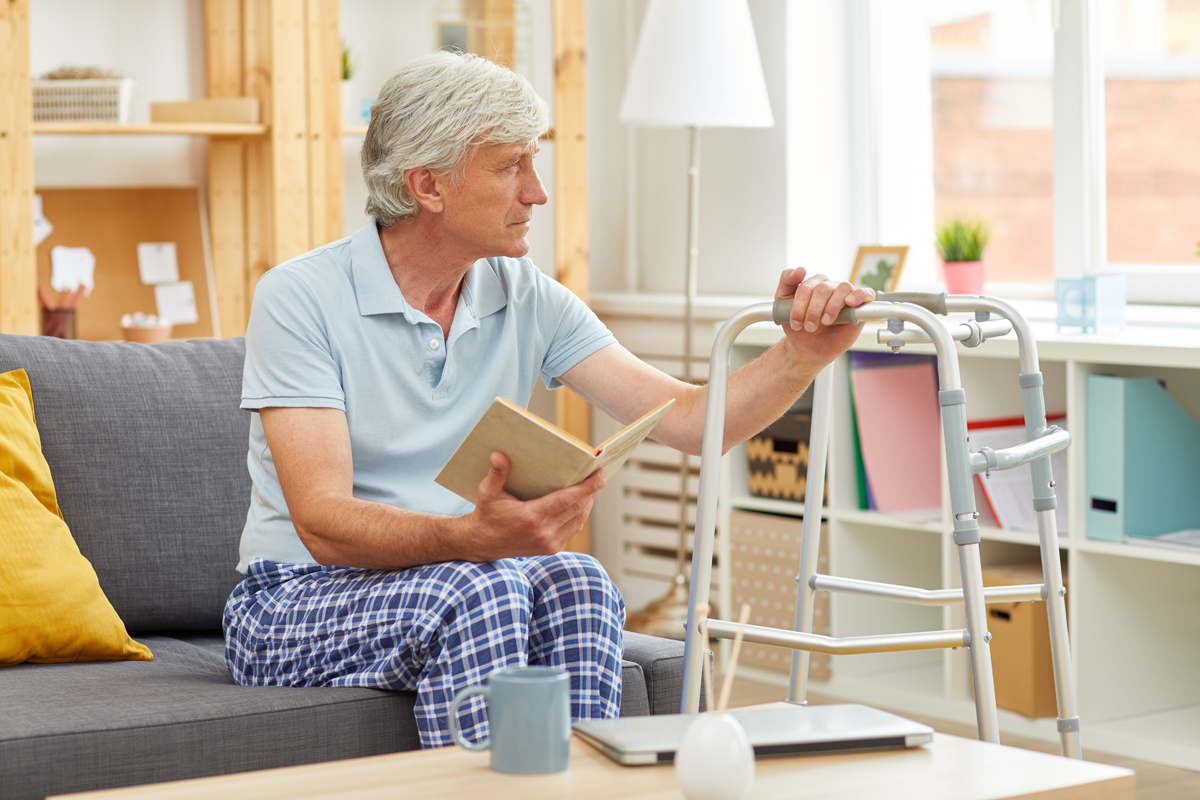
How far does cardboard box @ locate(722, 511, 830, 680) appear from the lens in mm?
3047

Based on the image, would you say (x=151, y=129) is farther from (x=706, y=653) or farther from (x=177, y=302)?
(x=706, y=653)

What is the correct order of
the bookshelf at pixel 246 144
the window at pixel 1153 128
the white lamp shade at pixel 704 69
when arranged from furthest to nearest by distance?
the white lamp shade at pixel 704 69, the window at pixel 1153 128, the bookshelf at pixel 246 144

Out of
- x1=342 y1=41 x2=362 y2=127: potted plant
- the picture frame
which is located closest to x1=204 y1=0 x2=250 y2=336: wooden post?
x1=342 y1=41 x2=362 y2=127: potted plant

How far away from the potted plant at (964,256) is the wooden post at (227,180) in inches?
65.8

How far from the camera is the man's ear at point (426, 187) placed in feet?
5.78

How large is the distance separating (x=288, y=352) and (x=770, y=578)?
1.69m

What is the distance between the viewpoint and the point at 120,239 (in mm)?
3363

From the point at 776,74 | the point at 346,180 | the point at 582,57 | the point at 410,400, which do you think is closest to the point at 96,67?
the point at 346,180

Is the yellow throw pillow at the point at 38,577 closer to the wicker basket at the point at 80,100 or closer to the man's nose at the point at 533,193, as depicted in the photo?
the man's nose at the point at 533,193

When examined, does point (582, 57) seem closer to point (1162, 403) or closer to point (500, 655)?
point (1162, 403)

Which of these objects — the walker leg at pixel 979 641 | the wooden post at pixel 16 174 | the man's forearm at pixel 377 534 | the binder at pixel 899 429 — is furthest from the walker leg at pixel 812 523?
the wooden post at pixel 16 174

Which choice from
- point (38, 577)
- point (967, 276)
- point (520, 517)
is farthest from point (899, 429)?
point (38, 577)

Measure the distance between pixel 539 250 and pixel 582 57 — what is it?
24.3 inches

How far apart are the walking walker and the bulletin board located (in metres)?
2.12
